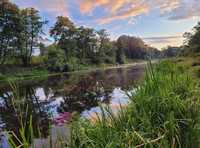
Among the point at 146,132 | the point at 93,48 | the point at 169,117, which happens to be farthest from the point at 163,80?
the point at 93,48

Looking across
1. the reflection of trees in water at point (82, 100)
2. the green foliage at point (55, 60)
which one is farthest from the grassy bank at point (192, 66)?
the green foliage at point (55, 60)

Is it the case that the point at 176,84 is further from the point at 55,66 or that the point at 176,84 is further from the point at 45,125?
the point at 55,66

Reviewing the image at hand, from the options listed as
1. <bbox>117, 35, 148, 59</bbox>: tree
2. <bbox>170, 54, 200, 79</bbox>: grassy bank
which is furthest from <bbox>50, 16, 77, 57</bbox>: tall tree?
<bbox>170, 54, 200, 79</bbox>: grassy bank

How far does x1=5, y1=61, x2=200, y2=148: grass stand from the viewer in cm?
284

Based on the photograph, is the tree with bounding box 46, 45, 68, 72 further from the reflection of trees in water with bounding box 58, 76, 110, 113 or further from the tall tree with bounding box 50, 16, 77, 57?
the reflection of trees in water with bounding box 58, 76, 110, 113

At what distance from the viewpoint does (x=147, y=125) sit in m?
3.45

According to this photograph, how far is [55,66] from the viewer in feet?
169

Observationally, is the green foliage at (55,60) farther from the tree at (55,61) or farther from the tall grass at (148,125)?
the tall grass at (148,125)

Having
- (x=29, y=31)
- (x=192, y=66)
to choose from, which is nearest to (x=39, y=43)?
(x=29, y=31)

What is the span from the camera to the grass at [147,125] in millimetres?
2836

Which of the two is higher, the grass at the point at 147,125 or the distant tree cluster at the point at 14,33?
the distant tree cluster at the point at 14,33

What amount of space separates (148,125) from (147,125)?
0.02 metres

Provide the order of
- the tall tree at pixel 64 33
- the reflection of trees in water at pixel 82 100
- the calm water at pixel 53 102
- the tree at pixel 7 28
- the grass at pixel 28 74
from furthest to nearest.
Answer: the tall tree at pixel 64 33
the tree at pixel 7 28
the grass at pixel 28 74
the reflection of trees in water at pixel 82 100
the calm water at pixel 53 102

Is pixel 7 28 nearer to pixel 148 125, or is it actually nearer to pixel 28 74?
pixel 28 74
